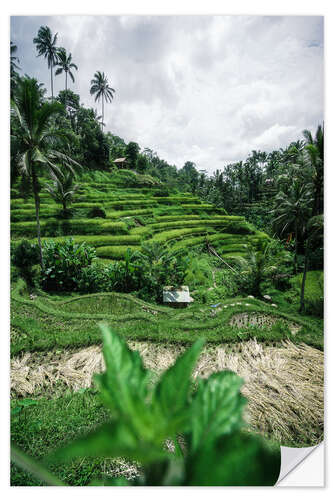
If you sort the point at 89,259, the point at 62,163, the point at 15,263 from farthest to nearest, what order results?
1. the point at 89,259
2. the point at 62,163
3. the point at 15,263

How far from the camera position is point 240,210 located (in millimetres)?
5180

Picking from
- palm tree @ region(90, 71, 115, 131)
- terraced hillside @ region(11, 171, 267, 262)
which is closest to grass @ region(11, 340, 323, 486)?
terraced hillside @ region(11, 171, 267, 262)

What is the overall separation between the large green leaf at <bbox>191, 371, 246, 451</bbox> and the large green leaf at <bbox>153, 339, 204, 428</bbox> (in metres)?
0.02

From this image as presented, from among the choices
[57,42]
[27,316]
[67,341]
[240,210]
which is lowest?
[67,341]

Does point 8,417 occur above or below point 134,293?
below

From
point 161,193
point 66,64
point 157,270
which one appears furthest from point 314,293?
point 161,193

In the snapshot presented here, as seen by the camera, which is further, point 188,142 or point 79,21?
point 188,142

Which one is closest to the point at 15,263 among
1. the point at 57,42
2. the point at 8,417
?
the point at 8,417

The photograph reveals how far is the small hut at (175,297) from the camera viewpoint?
2949mm

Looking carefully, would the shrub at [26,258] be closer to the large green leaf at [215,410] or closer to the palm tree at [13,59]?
the palm tree at [13,59]

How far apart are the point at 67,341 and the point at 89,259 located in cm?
142

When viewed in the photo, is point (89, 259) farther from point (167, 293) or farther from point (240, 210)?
point (240, 210)

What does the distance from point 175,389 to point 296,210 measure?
2502mm

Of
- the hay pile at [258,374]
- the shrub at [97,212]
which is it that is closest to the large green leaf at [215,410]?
the hay pile at [258,374]
